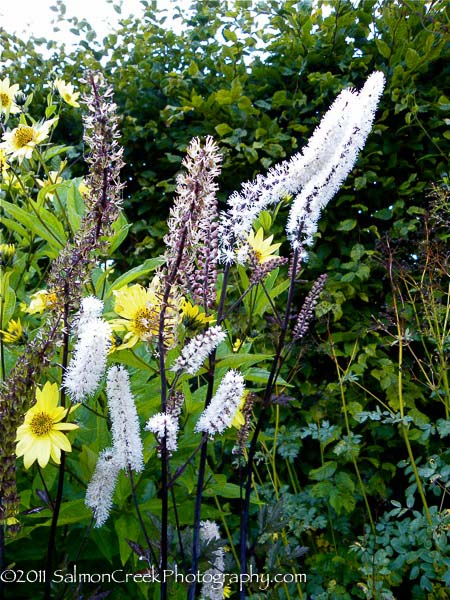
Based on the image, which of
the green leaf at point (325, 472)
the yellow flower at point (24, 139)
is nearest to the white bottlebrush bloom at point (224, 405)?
the yellow flower at point (24, 139)

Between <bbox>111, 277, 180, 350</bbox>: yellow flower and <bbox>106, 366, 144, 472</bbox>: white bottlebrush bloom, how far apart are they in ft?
0.26

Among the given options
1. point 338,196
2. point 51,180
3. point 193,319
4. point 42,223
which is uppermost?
point 338,196

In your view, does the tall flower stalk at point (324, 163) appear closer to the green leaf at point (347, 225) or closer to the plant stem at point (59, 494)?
the plant stem at point (59, 494)

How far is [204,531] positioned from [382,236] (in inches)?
70.3

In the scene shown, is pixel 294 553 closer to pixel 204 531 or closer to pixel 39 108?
pixel 204 531

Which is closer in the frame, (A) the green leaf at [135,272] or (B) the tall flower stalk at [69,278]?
(B) the tall flower stalk at [69,278]

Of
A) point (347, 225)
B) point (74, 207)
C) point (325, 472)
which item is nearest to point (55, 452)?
point (74, 207)

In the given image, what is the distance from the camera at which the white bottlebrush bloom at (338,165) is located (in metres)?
0.84

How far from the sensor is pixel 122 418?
83 centimetres

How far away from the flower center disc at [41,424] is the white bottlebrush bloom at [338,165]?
0.48 metres

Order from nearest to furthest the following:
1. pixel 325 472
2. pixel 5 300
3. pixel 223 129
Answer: pixel 5 300
pixel 325 472
pixel 223 129

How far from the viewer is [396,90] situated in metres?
2.54

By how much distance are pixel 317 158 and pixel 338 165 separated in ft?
0.11

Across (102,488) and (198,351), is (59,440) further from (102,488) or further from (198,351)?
(198,351)
